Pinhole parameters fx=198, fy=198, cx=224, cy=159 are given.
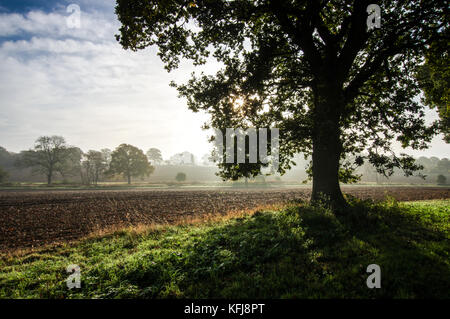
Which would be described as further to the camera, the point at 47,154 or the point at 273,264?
the point at 47,154

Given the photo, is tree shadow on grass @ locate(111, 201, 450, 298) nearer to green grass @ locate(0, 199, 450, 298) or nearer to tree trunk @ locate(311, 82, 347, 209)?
green grass @ locate(0, 199, 450, 298)

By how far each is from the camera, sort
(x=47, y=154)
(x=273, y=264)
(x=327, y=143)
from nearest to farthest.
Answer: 1. (x=273, y=264)
2. (x=327, y=143)
3. (x=47, y=154)

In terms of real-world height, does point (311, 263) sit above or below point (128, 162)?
below

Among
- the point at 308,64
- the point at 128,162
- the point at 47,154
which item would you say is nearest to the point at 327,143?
the point at 308,64

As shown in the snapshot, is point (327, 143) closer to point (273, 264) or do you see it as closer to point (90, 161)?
point (273, 264)

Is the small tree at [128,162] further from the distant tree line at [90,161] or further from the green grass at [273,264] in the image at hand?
the green grass at [273,264]

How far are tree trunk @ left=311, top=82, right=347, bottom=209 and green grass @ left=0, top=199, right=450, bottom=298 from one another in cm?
166

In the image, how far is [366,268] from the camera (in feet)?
14.2

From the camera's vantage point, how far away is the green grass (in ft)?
13.0

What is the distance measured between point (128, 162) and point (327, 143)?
228 feet

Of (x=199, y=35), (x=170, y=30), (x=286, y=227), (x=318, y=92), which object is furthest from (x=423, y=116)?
(x=170, y=30)

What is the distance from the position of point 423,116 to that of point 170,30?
12854mm

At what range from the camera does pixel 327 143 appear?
8.28 meters
